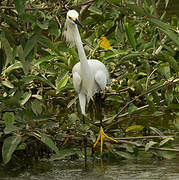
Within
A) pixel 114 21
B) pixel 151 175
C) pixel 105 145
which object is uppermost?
pixel 114 21

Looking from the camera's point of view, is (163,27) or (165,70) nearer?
(163,27)

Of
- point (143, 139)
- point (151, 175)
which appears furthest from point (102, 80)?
point (151, 175)

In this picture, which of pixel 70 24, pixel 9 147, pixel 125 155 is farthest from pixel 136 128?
pixel 9 147

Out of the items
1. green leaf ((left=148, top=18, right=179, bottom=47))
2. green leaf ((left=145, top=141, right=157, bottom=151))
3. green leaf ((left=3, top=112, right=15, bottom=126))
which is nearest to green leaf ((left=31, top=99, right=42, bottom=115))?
green leaf ((left=3, top=112, right=15, bottom=126))

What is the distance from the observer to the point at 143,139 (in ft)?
11.7

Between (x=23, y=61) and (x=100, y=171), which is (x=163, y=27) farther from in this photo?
(x=100, y=171)

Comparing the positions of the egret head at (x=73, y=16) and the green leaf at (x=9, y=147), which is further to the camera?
the egret head at (x=73, y=16)

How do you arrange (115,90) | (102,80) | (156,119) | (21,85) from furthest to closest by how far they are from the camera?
1. (156,119)
2. (115,90)
3. (102,80)
4. (21,85)

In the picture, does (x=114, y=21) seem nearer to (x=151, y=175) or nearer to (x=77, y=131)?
(x=77, y=131)

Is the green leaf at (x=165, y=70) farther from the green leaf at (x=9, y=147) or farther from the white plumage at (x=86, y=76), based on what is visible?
the green leaf at (x=9, y=147)

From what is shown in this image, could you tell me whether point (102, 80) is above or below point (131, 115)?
above

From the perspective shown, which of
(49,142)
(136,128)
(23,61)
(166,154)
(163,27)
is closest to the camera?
(163,27)

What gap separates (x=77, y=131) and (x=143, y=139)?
493 millimetres

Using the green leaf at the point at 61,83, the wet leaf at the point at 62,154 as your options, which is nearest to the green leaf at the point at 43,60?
the green leaf at the point at 61,83
